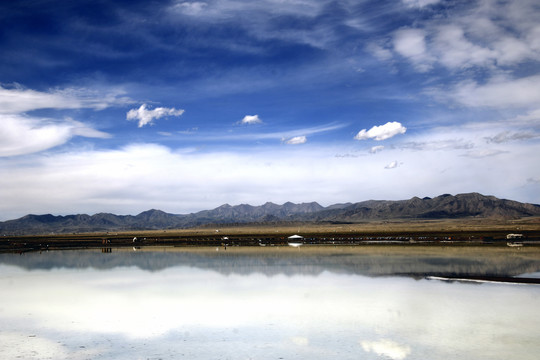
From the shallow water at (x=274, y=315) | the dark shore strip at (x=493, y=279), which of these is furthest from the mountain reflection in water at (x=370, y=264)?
the dark shore strip at (x=493, y=279)

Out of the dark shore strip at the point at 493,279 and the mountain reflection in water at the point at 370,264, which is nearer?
the dark shore strip at the point at 493,279

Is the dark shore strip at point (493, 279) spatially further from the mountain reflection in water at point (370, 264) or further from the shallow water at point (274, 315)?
the mountain reflection in water at point (370, 264)

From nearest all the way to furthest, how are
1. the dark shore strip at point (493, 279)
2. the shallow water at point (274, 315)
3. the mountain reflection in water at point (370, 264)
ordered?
the shallow water at point (274, 315), the dark shore strip at point (493, 279), the mountain reflection in water at point (370, 264)

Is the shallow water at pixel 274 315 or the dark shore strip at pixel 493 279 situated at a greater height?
the shallow water at pixel 274 315

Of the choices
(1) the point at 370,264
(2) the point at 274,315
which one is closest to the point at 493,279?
(1) the point at 370,264

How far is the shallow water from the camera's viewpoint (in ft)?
53.6

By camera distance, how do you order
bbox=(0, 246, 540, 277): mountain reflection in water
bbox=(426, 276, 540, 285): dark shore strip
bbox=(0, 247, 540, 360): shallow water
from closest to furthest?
bbox=(0, 247, 540, 360): shallow water
bbox=(426, 276, 540, 285): dark shore strip
bbox=(0, 246, 540, 277): mountain reflection in water

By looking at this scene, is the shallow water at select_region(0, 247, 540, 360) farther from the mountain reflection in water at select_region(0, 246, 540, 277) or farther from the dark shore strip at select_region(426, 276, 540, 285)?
the dark shore strip at select_region(426, 276, 540, 285)

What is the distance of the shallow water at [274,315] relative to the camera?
1634 cm

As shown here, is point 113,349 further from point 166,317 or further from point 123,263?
point 123,263

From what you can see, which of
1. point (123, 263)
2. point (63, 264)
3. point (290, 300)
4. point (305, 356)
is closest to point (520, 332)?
point (305, 356)

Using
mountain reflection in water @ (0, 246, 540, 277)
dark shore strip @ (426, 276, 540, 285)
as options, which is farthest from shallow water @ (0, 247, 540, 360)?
dark shore strip @ (426, 276, 540, 285)

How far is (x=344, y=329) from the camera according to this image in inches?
738

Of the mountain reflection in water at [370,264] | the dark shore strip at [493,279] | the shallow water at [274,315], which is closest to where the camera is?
the shallow water at [274,315]
